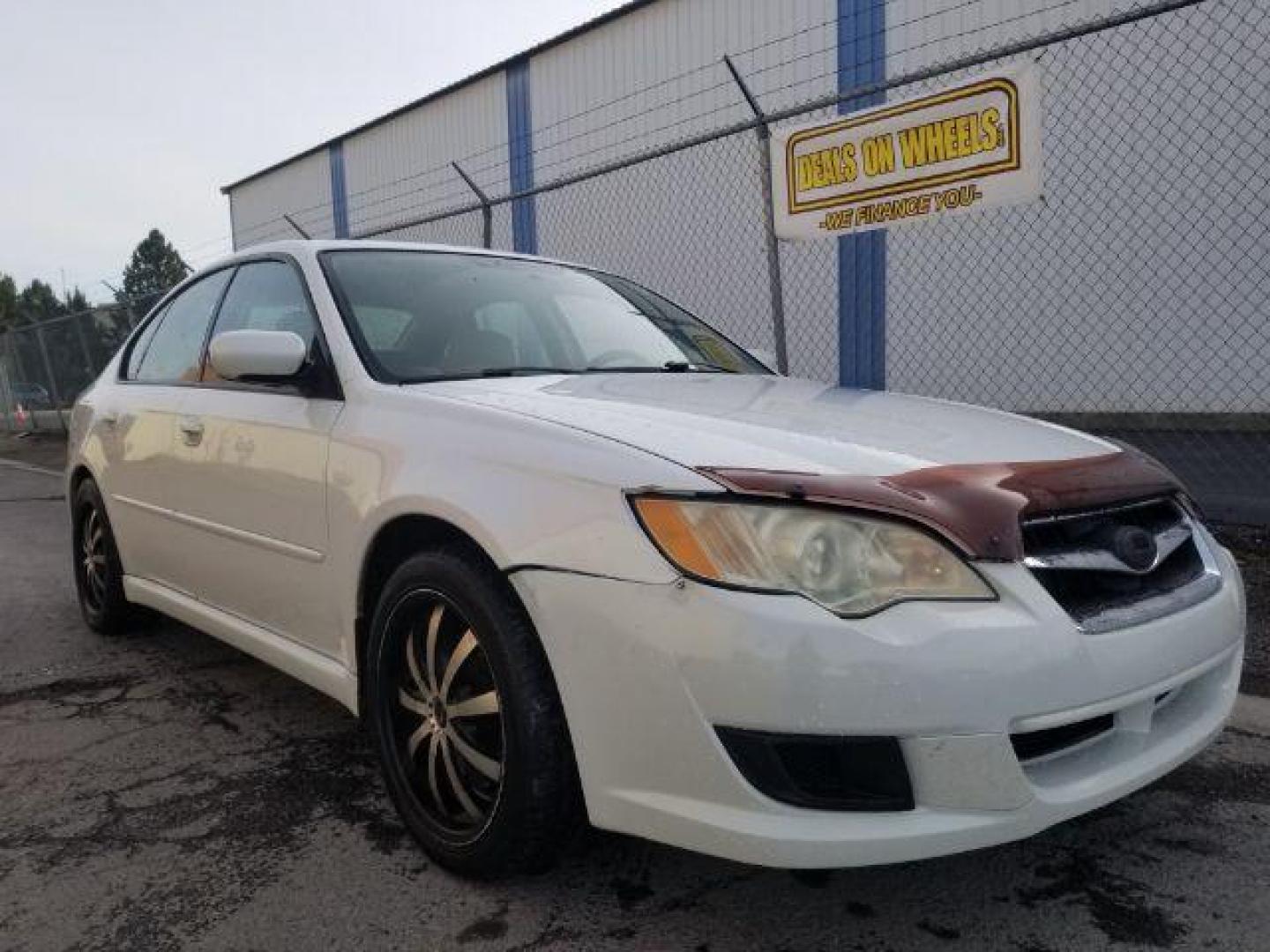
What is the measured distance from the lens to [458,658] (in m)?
2.14

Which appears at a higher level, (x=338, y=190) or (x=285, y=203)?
(x=285, y=203)

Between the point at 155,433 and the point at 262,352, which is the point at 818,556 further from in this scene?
the point at 155,433

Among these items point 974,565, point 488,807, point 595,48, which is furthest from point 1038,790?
point 595,48

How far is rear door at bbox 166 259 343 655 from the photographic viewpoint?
8.59 feet

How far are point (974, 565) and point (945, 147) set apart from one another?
12.4 feet

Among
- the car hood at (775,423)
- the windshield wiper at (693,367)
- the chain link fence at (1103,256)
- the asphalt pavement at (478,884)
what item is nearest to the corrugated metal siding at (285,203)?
the chain link fence at (1103,256)

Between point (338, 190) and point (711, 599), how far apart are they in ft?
63.5

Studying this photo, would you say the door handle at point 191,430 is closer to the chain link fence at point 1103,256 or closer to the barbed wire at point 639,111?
the chain link fence at point 1103,256

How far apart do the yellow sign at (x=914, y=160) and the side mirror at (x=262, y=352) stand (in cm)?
355

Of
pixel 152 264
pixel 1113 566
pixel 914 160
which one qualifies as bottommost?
pixel 1113 566

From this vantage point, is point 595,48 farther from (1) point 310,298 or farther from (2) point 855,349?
(1) point 310,298

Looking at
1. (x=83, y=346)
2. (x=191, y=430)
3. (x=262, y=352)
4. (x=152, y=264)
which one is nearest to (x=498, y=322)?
(x=262, y=352)

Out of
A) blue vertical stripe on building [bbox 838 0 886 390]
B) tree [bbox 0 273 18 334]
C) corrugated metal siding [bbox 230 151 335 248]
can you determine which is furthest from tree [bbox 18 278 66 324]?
blue vertical stripe on building [bbox 838 0 886 390]

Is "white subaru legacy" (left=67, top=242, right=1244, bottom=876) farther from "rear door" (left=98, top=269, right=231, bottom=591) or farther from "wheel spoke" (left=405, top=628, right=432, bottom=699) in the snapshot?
"rear door" (left=98, top=269, right=231, bottom=591)
